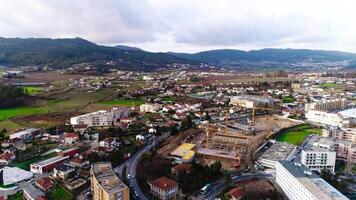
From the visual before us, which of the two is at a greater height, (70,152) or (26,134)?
(26,134)

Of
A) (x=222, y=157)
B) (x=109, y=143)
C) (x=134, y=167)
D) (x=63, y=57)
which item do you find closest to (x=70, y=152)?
(x=109, y=143)

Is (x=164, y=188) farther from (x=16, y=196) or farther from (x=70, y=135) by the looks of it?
(x=70, y=135)

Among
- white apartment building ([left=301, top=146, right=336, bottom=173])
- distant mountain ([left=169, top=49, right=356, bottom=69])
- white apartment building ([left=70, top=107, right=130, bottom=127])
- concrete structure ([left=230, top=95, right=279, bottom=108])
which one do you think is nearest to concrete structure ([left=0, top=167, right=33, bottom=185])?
white apartment building ([left=70, top=107, right=130, bottom=127])

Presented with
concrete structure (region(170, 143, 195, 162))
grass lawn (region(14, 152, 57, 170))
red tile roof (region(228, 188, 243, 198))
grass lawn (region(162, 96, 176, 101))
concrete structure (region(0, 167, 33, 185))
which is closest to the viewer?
red tile roof (region(228, 188, 243, 198))

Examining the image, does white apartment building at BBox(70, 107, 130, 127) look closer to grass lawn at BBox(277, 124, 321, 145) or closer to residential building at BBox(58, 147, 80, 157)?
residential building at BBox(58, 147, 80, 157)

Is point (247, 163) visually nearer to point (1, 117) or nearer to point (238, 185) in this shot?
point (238, 185)

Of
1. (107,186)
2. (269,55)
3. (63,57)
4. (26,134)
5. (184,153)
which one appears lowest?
(184,153)

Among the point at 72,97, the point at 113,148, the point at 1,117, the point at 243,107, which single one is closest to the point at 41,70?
the point at 72,97
